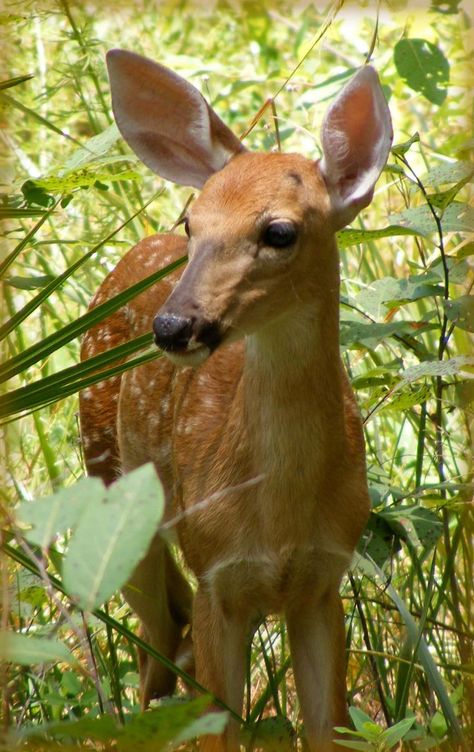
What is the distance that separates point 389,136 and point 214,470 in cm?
90

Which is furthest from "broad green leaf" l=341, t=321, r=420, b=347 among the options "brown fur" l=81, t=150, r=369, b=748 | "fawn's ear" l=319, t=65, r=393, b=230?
"fawn's ear" l=319, t=65, r=393, b=230

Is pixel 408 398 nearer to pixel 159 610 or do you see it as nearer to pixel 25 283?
pixel 25 283

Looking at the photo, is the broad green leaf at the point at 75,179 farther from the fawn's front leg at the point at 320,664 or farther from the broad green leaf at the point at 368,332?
the fawn's front leg at the point at 320,664

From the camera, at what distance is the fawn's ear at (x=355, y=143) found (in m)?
2.71

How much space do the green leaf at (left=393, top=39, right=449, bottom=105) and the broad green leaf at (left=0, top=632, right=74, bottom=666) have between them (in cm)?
261

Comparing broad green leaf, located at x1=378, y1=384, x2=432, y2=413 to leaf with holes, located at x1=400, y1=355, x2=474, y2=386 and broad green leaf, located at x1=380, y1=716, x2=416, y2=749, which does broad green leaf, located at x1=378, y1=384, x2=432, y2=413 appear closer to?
leaf with holes, located at x1=400, y1=355, x2=474, y2=386

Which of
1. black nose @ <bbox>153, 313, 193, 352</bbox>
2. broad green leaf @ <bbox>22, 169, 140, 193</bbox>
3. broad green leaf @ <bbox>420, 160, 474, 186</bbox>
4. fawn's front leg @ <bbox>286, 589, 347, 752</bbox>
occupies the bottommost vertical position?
fawn's front leg @ <bbox>286, 589, 347, 752</bbox>

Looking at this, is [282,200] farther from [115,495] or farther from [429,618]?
[115,495]

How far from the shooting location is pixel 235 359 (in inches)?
129

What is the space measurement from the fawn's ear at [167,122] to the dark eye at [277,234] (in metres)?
0.44

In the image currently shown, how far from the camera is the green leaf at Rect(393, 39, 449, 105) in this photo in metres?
3.52

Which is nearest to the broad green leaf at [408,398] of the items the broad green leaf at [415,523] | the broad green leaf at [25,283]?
the broad green leaf at [415,523]

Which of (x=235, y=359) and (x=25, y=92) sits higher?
(x=25, y=92)

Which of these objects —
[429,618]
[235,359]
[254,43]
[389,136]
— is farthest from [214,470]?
[254,43]
